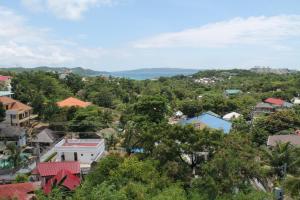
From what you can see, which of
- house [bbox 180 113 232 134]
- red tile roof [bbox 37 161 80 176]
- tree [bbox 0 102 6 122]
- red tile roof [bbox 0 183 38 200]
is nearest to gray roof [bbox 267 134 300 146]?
house [bbox 180 113 232 134]

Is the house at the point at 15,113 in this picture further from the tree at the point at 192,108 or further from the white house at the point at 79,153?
the tree at the point at 192,108

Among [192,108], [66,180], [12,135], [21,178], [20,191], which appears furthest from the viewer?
[192,108]

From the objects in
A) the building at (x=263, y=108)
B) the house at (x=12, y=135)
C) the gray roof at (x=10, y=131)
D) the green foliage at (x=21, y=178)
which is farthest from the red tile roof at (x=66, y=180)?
the building at (x=263, y=108)

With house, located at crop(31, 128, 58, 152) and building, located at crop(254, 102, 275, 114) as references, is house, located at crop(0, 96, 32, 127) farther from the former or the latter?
building, located at crop(254, 102, 275, 114)

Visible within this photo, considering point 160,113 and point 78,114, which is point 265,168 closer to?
point 160,113

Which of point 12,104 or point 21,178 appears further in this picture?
point 12,104

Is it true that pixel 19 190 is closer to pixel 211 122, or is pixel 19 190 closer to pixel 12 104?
pixel 12 104

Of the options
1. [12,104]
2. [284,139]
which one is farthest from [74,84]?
[284,139]
